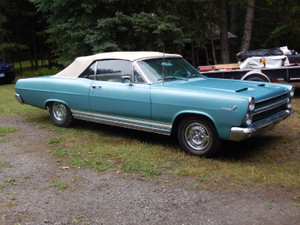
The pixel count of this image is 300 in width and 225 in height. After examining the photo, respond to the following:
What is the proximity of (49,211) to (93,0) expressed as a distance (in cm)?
1064

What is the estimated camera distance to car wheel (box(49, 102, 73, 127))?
725 centimetres

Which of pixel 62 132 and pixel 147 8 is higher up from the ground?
pixel 147 8

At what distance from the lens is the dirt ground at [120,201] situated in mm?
3588

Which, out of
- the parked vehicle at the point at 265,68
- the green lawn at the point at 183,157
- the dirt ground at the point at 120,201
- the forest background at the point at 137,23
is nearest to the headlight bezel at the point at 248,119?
the green lawn at the point at 183,157

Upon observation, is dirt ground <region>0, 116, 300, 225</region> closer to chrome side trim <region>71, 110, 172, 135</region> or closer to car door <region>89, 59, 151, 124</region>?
chrome side trim <region>71, 110, 172, 135</region>

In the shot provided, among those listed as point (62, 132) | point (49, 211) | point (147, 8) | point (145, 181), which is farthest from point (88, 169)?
point (147, 8)

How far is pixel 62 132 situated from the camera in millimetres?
7164

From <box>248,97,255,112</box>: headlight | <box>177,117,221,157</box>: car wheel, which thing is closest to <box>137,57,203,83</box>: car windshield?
<box>177,117,221,157</box>: car wheel

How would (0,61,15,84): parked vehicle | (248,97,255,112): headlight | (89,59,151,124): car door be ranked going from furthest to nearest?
(0,61,15,84): parked vehicle < (89,59,151,124): car door < (248,97,255,112): headlight

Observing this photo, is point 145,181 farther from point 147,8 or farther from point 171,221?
point 147,8

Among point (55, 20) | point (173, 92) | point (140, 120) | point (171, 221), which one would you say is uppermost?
point (55, 20)

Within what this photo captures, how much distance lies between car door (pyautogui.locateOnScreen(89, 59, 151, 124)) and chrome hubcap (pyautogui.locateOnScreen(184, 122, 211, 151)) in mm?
734

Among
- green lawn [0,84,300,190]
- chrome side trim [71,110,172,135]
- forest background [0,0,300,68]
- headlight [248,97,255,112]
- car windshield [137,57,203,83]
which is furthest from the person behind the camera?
forest background [0,0,300,68]

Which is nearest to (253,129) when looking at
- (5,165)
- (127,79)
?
(127,79)
